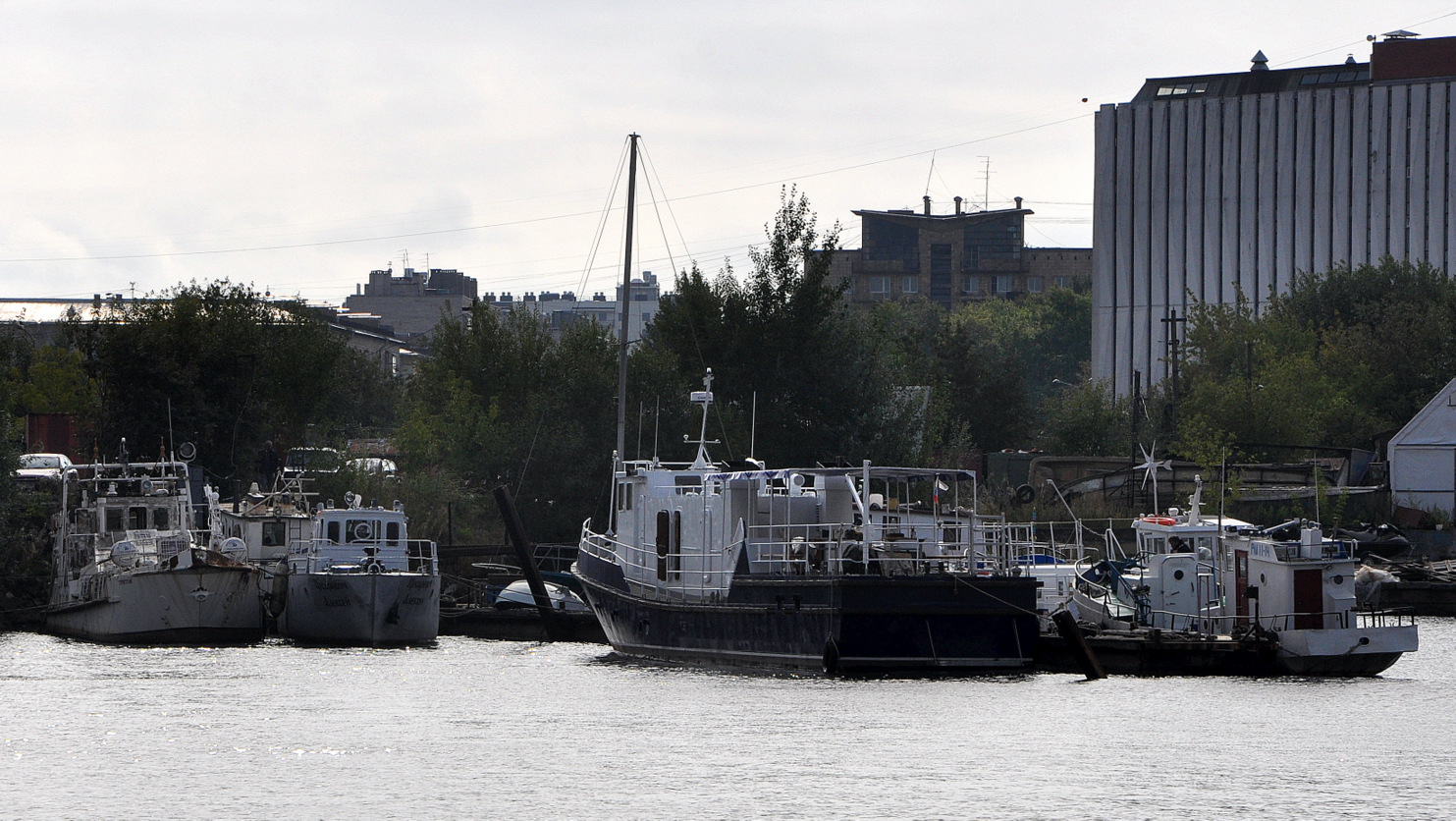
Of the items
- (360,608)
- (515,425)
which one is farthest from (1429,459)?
(360,608)

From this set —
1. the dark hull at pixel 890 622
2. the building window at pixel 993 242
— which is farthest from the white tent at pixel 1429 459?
the building window at pixel 993 242

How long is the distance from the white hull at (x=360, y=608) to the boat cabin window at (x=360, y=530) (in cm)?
244

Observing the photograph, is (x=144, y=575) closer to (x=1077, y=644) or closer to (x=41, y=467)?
(x=41, y=467)

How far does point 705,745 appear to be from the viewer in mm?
31562

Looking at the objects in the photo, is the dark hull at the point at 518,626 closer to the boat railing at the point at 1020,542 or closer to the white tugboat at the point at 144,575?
the white tugboat at the point at 144,575

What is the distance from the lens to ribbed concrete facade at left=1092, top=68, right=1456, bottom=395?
109562 millimetres

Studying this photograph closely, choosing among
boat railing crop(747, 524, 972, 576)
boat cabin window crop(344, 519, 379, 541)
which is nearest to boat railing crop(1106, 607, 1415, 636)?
Result: boat railing crop(747, 524, 972, 576)

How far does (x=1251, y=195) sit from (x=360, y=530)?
76460mm

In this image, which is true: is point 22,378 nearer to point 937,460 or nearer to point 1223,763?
point 937,460

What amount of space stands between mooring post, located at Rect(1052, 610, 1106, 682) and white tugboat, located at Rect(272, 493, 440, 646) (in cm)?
1825

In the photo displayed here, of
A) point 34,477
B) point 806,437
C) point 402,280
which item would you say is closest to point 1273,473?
point 806,437

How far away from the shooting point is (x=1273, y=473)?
250 ft

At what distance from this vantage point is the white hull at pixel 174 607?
164 feet

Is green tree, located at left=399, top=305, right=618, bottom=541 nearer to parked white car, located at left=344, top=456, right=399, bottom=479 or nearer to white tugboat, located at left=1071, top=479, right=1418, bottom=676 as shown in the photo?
parked white car, located at left=344, top=456, right=399, bottom=479
